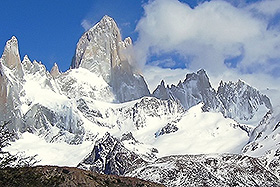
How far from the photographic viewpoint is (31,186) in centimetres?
5472

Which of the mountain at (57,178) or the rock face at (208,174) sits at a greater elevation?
the rock face at (208,174)

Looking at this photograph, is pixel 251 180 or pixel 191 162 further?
pixel 191 162

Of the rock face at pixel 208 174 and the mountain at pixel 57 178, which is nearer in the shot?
the mountain at pixel 57 178

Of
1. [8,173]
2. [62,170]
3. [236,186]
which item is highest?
[236,186]

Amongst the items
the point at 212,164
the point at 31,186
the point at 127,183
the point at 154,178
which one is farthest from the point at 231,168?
the point at 31,186

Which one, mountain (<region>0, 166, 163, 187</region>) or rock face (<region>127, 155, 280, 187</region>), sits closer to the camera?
mountain (<region>0, 166, 163, 187</region>)

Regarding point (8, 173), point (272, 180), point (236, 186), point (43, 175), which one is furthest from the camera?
point (272, 180)

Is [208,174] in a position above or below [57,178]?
above

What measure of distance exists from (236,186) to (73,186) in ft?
397

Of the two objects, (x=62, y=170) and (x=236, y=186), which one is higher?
(x=236, y=186)

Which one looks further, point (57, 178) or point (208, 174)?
point (208, 174)

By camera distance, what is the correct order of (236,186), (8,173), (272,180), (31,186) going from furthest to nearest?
(272,180) < (236,186) < (31,186) < (8,173)

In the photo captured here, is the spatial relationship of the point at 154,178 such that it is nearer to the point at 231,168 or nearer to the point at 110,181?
the point at 231,168

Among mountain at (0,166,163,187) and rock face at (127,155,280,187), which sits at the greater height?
rock face at (127,155,280,187)
